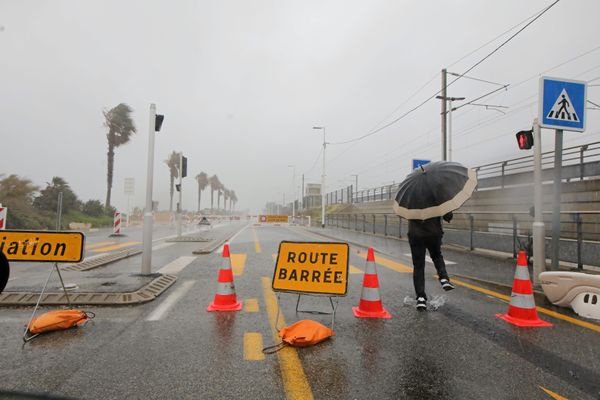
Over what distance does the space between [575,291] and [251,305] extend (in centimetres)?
452

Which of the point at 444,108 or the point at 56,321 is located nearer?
the point at 56,321

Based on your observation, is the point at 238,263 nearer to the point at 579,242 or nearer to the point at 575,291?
the point at 575,291

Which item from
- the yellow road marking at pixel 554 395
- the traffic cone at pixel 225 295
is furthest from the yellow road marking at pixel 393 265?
the yellow road marking at pixel 554 395

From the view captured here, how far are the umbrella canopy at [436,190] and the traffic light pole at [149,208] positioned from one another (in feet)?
16.1

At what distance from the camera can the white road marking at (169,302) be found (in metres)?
4.56

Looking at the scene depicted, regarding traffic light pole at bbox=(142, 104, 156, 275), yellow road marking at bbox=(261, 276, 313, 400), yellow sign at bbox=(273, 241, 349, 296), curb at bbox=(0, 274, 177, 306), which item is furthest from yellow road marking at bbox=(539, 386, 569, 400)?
traffic light pole at bbox=(142, 104, 156, 275)

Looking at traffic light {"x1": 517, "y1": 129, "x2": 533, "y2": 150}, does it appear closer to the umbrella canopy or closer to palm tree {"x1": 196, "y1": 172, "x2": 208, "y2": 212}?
the umbrella canopy

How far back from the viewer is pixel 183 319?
14.6ft

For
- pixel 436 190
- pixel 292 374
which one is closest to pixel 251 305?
pixel 292 374

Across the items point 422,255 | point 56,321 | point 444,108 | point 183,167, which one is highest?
point 444,108

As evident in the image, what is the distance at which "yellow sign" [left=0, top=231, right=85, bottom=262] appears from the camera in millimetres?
4676

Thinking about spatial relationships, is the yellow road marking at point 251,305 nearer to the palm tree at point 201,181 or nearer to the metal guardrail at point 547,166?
the metal guardrail at point 547,166

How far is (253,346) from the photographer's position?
3.58 meters

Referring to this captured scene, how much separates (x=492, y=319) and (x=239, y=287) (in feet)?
13.2
